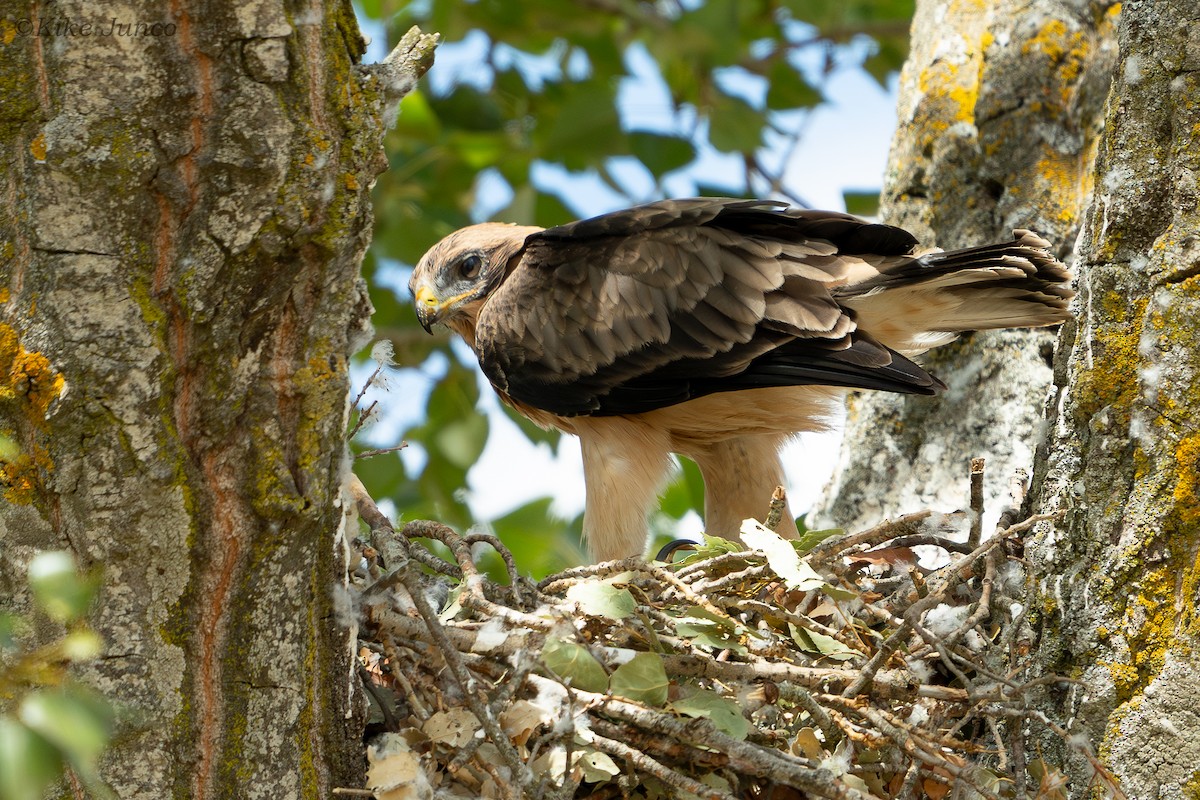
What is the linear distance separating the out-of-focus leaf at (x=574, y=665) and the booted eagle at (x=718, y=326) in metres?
1.57

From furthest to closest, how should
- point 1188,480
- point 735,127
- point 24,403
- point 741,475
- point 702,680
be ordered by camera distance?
1. point 735,127
2. point 741,475
3. point 702,680
4. point 1188,480
5. point 24,403

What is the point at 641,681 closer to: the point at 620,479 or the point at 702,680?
the point at 702,680

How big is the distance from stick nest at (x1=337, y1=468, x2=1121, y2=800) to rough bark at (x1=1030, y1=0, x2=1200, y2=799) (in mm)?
128

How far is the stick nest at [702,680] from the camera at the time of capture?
99.9 inches

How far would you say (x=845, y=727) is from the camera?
9.19ft

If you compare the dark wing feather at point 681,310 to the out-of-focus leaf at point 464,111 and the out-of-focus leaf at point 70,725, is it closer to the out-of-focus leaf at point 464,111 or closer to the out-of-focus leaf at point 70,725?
the out-of-focus leaf at point 70,725

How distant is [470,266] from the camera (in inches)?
214

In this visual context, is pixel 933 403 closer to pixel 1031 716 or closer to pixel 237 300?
pixel 1031 716

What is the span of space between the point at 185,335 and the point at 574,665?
3.92 ft

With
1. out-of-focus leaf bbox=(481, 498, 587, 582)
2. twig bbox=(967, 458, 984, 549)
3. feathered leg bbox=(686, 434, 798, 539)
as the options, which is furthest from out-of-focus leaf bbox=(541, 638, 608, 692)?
out-of-focus leaf bbox=(481, 498, 587, 582)

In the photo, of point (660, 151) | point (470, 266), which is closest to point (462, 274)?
point (470, 266)

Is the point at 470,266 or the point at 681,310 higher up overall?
the point at 470,266

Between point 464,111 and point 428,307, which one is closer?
point 428,307

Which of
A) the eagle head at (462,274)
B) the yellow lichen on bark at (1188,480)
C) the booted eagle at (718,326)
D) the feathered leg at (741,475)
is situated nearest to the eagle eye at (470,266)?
the eagle head at (462,274)
